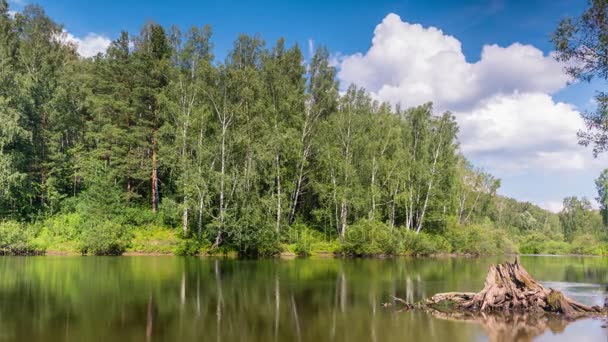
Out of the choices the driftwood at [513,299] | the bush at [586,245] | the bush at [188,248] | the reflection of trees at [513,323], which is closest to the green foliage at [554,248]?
the bush at [586,245]

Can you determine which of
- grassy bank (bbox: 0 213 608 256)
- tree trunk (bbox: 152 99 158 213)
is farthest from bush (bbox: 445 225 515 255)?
tree trunk (bbox: 152 99 158 213)

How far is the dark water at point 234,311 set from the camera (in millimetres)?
11688

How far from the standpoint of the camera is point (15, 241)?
39.1 meters

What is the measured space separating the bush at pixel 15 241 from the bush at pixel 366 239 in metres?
29.0

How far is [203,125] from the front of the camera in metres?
46.5

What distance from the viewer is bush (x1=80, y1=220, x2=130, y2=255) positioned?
40344 millimetres

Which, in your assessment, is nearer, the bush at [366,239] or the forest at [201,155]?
the forest at [201,155]

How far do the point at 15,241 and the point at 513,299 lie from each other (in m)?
39.9

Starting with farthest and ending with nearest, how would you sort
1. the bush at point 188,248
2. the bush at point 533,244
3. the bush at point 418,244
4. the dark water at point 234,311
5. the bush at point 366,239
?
1. the bush at point 533,244
2. the bush at point 418,244
3. the bush at point 366,239
4. the bush at point 188,248
5. the dark water at point 234,311

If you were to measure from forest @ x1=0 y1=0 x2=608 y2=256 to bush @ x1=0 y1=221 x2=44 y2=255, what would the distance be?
120mm

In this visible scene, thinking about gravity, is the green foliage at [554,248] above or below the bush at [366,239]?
below

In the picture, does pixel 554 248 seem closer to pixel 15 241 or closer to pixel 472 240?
pixel 472 240

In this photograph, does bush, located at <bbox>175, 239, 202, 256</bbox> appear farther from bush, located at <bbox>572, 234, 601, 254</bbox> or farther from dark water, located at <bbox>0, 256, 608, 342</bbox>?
bush, located at <bbox>572, 234, 601, 254</bbox>

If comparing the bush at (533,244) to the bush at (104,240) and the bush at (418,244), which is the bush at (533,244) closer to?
the bush at (418,244)
